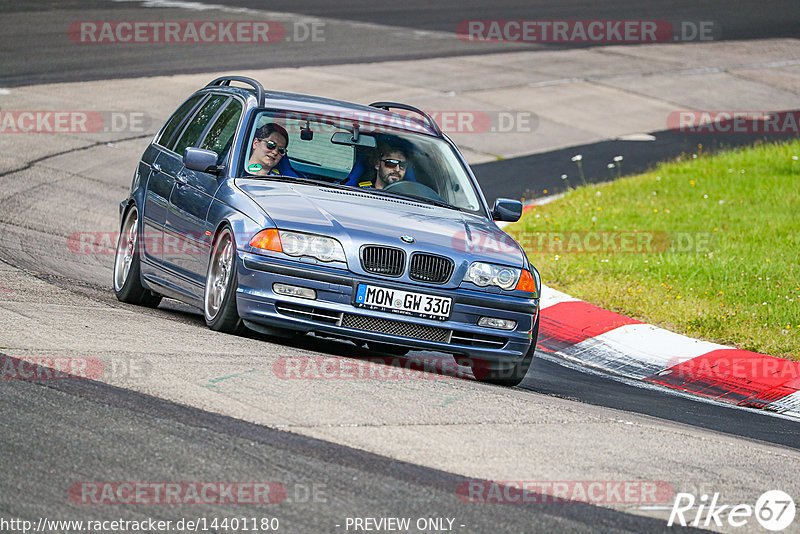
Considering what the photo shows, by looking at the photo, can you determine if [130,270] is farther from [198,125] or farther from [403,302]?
[403,302]

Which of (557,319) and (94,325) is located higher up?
(94,325)

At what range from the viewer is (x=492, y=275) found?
310 inches

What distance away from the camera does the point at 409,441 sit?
580 centimetres

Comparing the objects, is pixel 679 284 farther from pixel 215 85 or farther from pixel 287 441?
pixel 287 441

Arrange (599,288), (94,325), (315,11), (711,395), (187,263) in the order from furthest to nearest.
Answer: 1. (315,11)
2. (599,288)
3. (711,395)
4. (187,263)
5. (94,325)

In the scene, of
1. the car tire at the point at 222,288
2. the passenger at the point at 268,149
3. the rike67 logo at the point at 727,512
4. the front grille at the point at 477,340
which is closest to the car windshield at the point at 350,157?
the passenger at the point at 268,149

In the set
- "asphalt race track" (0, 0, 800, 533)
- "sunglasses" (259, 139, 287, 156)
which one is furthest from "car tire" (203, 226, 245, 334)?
"sunglasses" (259, 139, 287, 156)

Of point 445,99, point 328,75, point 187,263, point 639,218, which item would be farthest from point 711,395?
point 328,75

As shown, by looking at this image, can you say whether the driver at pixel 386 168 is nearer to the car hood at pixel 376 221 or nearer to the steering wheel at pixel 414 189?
the steering wheel at pixel 414 189

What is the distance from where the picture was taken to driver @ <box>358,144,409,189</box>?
8.87 metres

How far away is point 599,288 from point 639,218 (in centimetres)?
299

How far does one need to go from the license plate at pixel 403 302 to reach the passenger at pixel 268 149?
57.8 inches

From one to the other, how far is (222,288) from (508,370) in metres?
1.96

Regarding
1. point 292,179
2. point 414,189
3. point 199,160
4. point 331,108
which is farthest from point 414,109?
point 199,160
